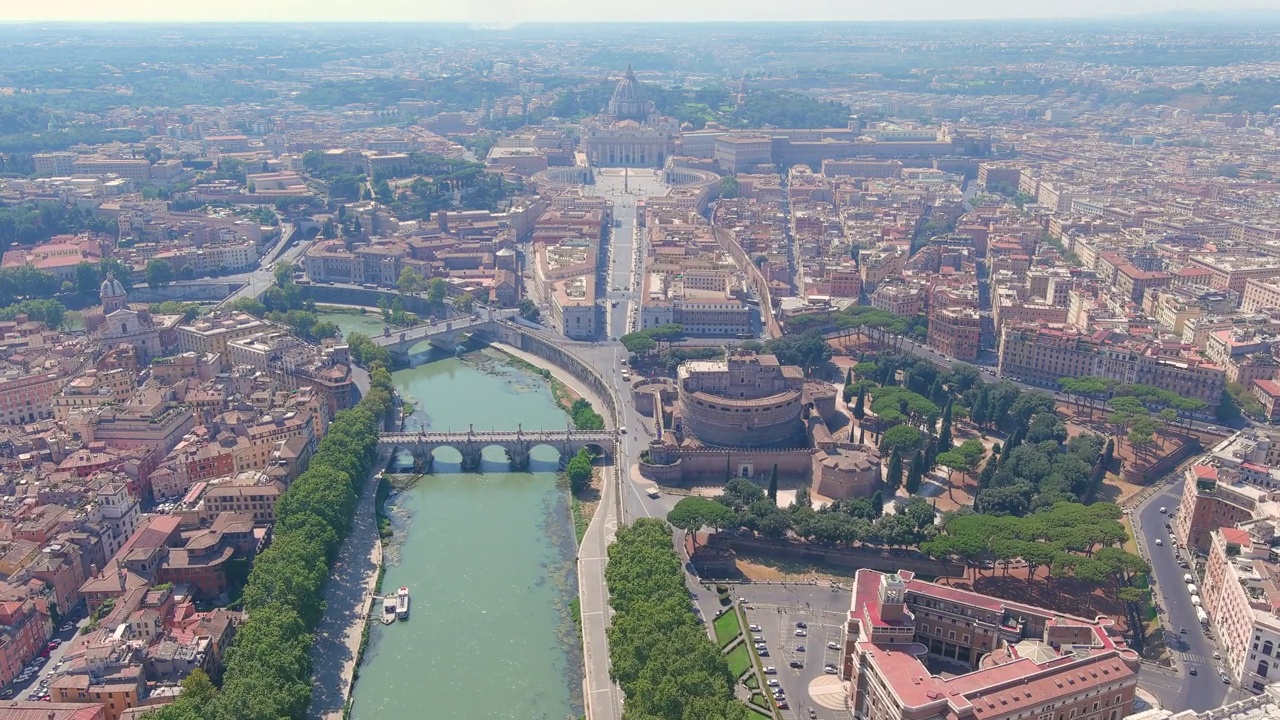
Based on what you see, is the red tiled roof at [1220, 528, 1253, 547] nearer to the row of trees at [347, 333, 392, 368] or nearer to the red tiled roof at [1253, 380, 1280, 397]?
the red tiled roof at [1253, 380, 1280, 397]

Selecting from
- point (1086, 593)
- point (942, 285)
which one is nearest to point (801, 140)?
point (942, 285)

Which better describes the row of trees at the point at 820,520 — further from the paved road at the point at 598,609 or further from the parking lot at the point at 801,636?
the paved road at the point at 598,609

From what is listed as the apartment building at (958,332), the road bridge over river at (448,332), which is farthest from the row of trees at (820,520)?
the road bridge over river at (448,332)

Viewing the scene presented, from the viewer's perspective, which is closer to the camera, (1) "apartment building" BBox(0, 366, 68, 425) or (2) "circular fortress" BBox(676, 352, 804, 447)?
(2) "circular fortress" BBox(676, 352, 804, 447)

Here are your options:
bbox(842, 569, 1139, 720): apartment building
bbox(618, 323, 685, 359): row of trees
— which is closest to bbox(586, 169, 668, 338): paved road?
bbox(618, 323, 685, 359): row of trees

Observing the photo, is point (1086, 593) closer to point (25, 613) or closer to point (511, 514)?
point (511, 514)

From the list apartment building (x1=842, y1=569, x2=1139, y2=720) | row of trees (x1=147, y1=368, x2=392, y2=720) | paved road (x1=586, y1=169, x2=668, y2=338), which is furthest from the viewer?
paved road (x1=586, y1=169, x2=668, y2=338)
